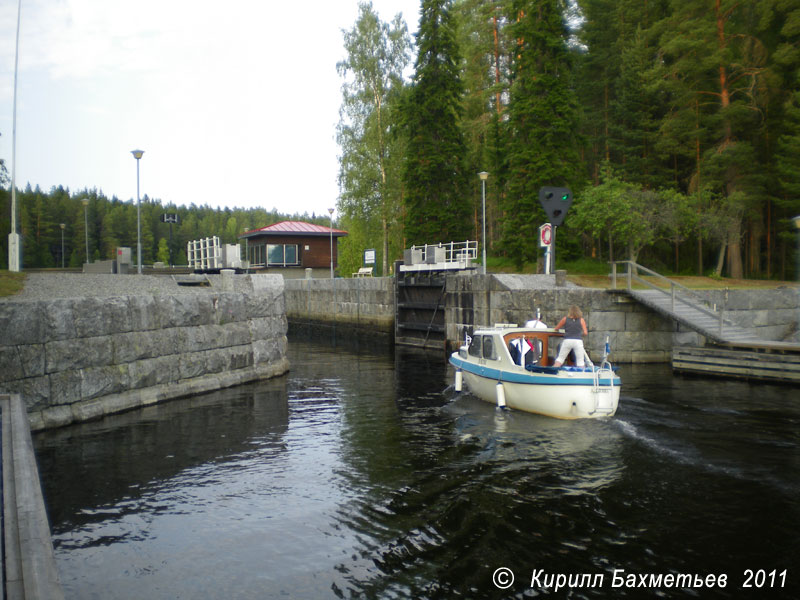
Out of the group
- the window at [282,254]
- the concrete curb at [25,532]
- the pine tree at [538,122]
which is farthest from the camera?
the window at [282,254]

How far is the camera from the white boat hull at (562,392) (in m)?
13.5

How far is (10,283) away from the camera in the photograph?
51.6ft

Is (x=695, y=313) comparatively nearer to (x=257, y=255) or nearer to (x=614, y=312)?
(x=614, y=312)

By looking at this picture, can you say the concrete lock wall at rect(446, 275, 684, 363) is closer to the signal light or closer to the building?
the signal light

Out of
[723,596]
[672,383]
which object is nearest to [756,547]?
[723,596]

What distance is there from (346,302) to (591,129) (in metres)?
22.5

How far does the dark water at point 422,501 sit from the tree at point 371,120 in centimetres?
3157

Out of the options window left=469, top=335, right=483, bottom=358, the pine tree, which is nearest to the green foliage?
the pine tree

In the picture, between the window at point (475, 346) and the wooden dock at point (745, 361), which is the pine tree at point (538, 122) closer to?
the wooden dock at point (745, 361)

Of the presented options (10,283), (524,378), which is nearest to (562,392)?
(524,378)

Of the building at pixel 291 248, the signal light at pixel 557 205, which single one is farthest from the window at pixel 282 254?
the signal light at pixel 557 205

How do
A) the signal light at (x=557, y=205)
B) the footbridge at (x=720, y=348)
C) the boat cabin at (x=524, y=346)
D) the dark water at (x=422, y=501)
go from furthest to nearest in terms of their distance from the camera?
the signal light at (x=557, y=205) → the footbridge at (x=720, y=348) → the boat cabin at (x=524, y=346) → the dark water at (x=422, y=501)

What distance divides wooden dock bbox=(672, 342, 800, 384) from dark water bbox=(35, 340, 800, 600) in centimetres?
291

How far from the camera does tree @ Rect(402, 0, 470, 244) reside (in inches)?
1601
